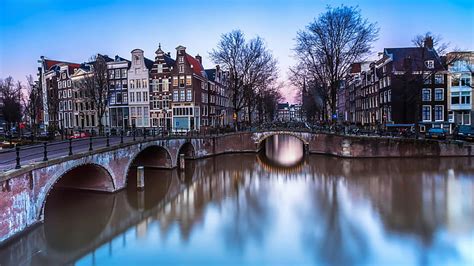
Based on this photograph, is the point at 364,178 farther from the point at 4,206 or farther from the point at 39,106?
the point at 39,106

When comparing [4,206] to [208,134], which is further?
[208,134]

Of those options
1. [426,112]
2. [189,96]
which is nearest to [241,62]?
[189,96]

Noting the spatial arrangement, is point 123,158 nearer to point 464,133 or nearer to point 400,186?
point 400,186

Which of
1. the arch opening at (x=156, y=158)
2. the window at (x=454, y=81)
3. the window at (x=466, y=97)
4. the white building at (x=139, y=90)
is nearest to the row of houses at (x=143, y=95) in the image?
the white building at (x=139, y=90)

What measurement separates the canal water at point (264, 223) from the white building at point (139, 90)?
28.0 meters

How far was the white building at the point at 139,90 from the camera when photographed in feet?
168

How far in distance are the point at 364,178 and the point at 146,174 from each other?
58.0 feet

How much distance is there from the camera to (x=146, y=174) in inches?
1104

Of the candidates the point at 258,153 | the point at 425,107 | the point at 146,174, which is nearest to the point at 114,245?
the point at 146,174

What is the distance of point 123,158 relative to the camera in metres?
21.0

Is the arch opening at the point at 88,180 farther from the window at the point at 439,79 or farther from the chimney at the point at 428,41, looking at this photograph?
the window at the point at 439,79

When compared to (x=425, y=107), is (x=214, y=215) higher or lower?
lower

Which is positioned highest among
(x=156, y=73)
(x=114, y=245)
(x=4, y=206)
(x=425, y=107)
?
(x=156, y=73)

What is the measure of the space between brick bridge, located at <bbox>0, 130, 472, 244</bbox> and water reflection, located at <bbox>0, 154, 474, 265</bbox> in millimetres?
1055
